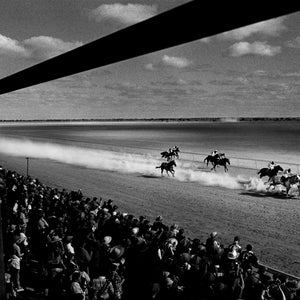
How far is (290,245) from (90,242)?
6.39 meters

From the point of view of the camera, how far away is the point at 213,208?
642 inches

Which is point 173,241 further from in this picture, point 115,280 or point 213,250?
point 115,280

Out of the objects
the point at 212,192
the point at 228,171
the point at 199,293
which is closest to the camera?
the point at 199,293

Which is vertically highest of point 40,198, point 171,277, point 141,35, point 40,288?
point 141,35

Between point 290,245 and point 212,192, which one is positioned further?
point 212,192

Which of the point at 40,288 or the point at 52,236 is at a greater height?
the point at 52,236

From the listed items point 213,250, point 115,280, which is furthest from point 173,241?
point 115,280

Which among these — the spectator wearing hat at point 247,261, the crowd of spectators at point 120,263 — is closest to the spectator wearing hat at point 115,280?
the crowd of spectators at point 120,263

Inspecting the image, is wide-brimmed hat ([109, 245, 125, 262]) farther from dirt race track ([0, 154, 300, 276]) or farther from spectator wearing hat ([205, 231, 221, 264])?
dirt race track ([0, 154, 300, 276])

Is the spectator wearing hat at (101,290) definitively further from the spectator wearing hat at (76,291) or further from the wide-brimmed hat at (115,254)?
the wide-brimmed hat at (115,254)

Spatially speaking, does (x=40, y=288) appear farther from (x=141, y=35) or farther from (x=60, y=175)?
(x=60, y=175)

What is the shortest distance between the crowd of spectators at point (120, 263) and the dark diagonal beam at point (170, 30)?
5.20 metres

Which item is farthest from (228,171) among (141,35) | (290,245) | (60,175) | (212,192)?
(141,35)

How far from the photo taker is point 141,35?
63 centimetres
